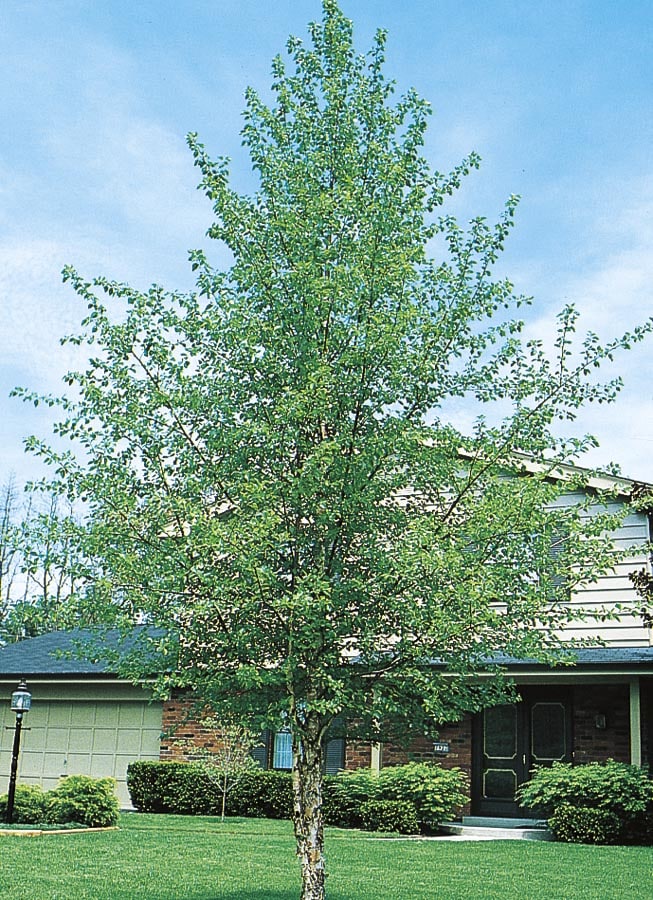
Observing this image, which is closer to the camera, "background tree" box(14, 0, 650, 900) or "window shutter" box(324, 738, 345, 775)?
"background tree" box(14, 0, 650, 900)

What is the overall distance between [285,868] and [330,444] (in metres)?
6.53

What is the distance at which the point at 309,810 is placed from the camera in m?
7.80

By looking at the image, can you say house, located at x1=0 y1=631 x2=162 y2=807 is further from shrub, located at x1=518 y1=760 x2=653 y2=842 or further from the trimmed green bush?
shrub, located at x1=518 y1=760 x2=653 y2=842

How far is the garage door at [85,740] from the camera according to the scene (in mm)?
21344

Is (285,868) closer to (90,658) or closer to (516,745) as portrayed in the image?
(90,658)

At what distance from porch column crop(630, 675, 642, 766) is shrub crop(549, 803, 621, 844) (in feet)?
4.65

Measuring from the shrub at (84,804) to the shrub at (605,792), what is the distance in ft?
20.9

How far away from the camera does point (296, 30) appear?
895 cm

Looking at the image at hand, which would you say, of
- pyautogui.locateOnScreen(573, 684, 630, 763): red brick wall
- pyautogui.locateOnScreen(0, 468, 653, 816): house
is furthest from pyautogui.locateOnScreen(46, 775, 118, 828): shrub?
pyautogui.locateOnScreen(573, 684, 630, 763): red brick wall

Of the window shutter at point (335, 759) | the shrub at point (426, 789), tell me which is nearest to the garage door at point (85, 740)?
the window shutter at point (335, 759)

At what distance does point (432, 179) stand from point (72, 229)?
10.6 metres

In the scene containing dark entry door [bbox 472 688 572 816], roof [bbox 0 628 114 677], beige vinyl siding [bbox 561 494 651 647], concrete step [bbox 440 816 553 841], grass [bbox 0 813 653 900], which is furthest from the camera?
roof [bbox 0 628 114 677]

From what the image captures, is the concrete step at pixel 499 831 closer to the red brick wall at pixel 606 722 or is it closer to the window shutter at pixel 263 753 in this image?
the red brick wall at pixel 606 722

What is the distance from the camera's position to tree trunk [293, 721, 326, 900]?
7.74 m
